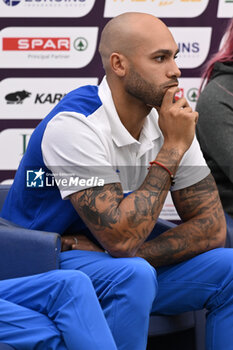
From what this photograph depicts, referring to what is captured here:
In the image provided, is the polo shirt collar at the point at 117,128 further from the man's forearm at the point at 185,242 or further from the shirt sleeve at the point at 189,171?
the man's forearm at the point at 185,242

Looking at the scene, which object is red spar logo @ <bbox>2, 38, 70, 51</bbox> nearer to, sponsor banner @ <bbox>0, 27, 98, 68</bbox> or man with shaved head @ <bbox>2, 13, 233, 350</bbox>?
sponsor banner @ <bbox>0, 27, 98, 68</bbox>

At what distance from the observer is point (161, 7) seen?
3562 millimetres

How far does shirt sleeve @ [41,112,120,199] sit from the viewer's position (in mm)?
2271

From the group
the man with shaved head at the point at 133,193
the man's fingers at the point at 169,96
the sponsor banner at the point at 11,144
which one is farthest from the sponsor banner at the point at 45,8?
the man's fingers at the point at 169,96

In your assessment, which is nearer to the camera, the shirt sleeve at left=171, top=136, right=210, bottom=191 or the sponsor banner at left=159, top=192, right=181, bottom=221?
the shirt sleeve at left=171, top=136, right=210, bottom=191

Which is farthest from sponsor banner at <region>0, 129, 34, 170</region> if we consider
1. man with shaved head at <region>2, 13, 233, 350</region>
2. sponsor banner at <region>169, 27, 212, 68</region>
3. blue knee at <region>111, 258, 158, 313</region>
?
blue knee at <region>111, 258, 158, 313</region>

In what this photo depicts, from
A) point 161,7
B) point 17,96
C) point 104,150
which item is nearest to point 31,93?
point 17,96

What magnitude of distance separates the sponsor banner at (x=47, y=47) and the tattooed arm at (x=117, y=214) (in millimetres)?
1508

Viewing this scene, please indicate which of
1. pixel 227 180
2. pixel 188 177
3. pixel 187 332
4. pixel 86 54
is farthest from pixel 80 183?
pixel 86 54

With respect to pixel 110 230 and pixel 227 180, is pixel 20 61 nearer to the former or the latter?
pixel 227 180

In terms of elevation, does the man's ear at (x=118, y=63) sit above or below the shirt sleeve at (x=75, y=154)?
above

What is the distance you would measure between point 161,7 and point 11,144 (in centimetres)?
110

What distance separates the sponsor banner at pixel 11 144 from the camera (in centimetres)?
Answer: 367

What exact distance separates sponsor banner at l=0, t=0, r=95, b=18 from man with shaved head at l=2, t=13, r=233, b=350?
40.9 inches
